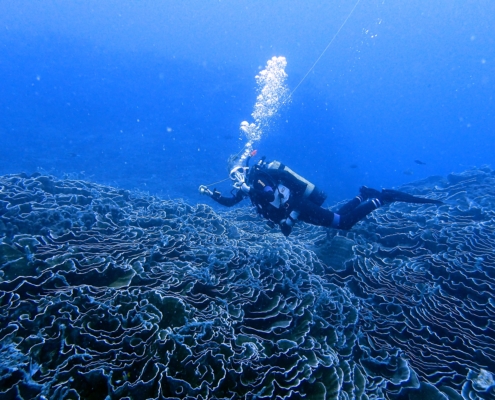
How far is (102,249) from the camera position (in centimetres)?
576

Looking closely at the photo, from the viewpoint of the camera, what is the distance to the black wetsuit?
245 inches

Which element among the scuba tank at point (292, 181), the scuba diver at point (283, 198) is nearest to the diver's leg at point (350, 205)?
the scuba diver at point (283, 198)

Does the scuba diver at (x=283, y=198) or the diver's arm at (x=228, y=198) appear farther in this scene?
the diver's arm at (x=228, y=198)

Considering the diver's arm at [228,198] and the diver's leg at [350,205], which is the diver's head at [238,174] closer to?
the diver's arm at [228,198]

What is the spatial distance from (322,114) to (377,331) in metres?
62.4

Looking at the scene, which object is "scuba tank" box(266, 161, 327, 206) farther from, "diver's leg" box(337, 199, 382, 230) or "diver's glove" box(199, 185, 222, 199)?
"diver's glove" box(199, 185, 222, 199)

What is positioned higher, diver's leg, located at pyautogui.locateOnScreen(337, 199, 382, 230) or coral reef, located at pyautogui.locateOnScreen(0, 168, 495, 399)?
diver's leg, located at pyautogui.locateOnScreen(337, 199, 382, 230)

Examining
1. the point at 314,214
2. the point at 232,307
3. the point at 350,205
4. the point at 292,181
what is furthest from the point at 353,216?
the point at 232,307

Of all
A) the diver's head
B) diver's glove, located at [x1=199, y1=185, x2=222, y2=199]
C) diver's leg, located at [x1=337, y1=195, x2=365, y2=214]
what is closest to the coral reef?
diver's leg, located at [x1=337, y1=195, x2=365, y2=214]

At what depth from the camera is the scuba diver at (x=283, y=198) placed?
20.6 feet

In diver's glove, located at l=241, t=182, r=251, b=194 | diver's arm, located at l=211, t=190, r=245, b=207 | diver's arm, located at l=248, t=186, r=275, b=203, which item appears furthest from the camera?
diver's arm, located at l=211, t=190, r=245, b=207

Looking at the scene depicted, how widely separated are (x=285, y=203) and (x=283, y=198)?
139mm

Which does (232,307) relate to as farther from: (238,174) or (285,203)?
(238,174)

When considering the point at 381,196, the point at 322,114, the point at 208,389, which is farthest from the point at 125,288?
the point at 322,114
